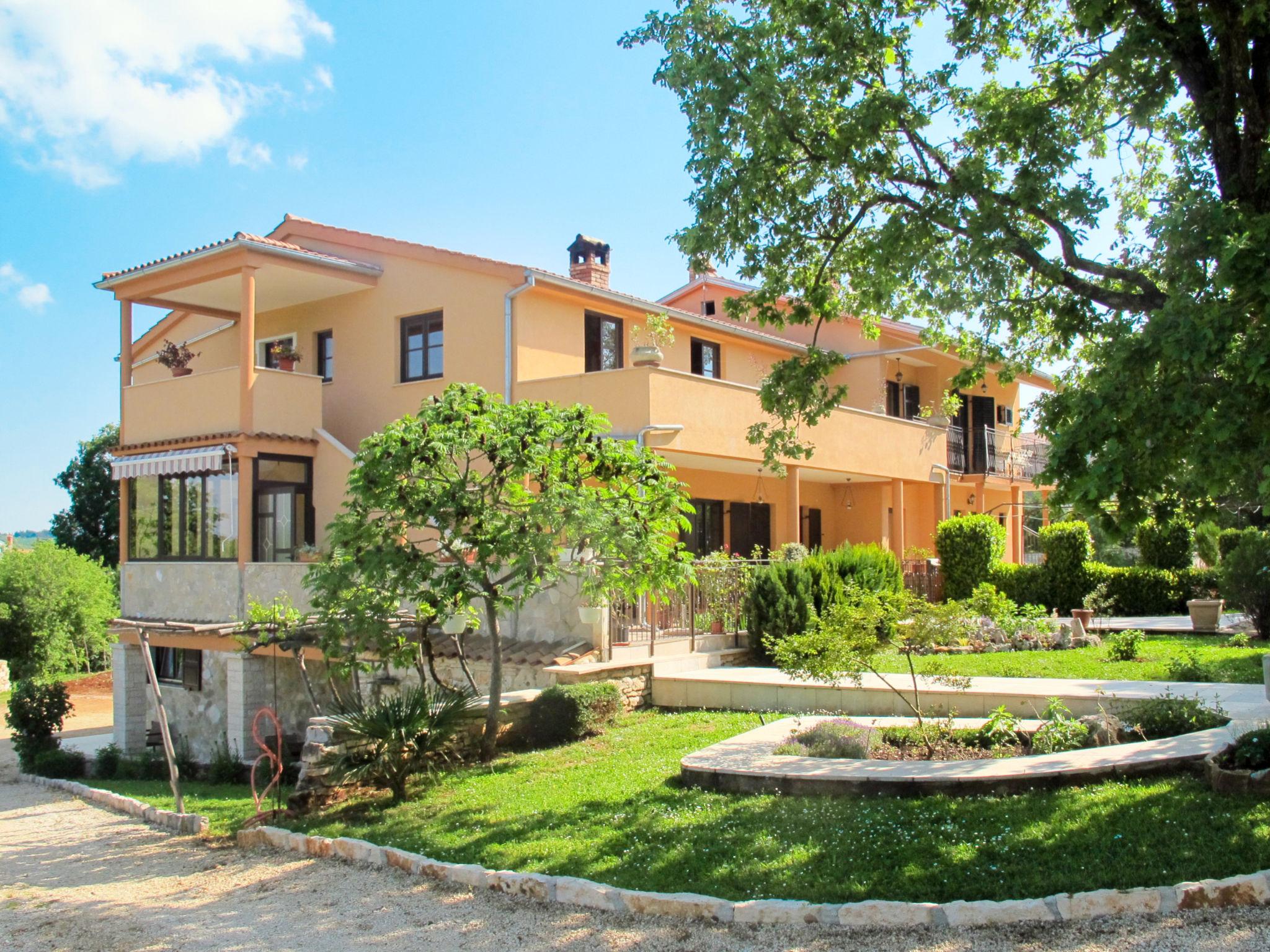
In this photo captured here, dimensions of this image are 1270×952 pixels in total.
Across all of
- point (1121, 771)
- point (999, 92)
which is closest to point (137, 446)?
point (999, 92)

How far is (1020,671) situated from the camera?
49.0 feet

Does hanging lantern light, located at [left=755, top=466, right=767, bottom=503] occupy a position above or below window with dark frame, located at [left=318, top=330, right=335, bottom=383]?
below

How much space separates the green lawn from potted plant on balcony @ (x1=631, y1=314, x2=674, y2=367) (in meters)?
5.99

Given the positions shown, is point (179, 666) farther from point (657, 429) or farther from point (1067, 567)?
point (1067, 567)

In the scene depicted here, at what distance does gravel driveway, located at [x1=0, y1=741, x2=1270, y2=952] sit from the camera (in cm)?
605

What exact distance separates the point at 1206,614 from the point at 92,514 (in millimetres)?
42056

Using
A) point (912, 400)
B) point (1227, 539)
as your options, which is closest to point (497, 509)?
point (1227, 539)

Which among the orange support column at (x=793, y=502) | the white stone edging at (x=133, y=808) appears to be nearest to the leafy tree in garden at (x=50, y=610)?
the white stone edging at (x=133, y=808)

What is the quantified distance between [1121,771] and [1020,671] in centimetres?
665

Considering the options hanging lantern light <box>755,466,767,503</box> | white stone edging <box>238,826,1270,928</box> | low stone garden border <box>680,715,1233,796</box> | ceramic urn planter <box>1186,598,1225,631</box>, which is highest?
hanging lantern light <box>755,466,767,503</box>

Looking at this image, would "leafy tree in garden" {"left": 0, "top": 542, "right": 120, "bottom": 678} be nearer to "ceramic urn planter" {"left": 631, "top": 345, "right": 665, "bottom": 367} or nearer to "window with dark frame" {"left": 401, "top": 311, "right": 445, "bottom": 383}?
"window with dark frame" {"left": 401, "top": 311, "right": 445, "bottom": 383}

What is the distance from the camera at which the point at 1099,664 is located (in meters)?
15.4

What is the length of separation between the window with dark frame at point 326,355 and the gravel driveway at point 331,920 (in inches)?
554

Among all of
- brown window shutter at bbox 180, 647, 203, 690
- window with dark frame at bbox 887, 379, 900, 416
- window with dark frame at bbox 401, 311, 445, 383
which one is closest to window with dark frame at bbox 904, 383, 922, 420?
window with dark frame at bbox 887, 379, 900, 416
